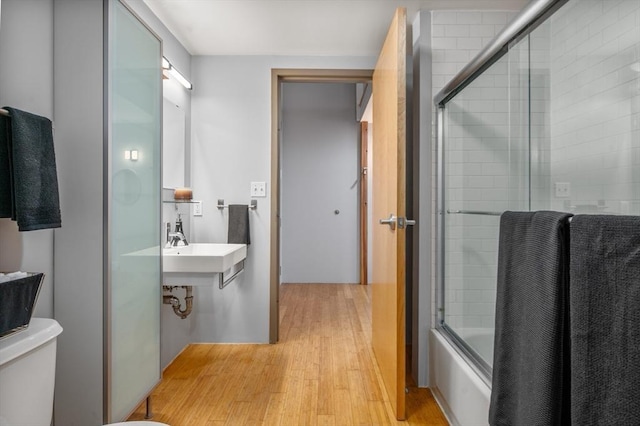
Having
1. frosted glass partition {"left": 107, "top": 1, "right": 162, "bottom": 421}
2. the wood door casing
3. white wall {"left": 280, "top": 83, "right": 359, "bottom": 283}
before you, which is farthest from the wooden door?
white wall {"left": 280, "top": 83, "right": 359, "bottom": 283}

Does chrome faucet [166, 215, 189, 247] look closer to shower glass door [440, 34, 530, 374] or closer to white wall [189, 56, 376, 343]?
white wall [189, 56, 376, 343]

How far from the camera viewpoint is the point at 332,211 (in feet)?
15.9

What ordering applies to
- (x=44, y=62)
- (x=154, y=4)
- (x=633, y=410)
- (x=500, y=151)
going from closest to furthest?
(x=633, y=410) < (x=44, y=62) < (x=500, y=151) < (x=154, y=4)

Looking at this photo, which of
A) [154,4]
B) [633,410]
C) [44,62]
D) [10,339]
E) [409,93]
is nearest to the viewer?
[633,410]

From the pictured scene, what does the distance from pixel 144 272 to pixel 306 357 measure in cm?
131

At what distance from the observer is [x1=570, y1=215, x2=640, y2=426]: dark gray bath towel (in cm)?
64

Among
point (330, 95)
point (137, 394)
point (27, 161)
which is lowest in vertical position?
point (137, 394)

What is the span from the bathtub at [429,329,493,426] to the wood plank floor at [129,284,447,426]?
0.13 meters

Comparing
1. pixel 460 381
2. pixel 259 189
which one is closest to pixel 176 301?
pixel 259 189

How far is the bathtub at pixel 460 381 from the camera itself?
4.70 feet

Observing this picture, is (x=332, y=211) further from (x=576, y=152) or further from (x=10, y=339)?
(x=10, y=339)

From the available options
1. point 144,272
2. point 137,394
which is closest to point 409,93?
point 144,272

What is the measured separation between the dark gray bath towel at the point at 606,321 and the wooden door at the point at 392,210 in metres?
1.07

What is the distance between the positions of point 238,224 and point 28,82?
155cm
